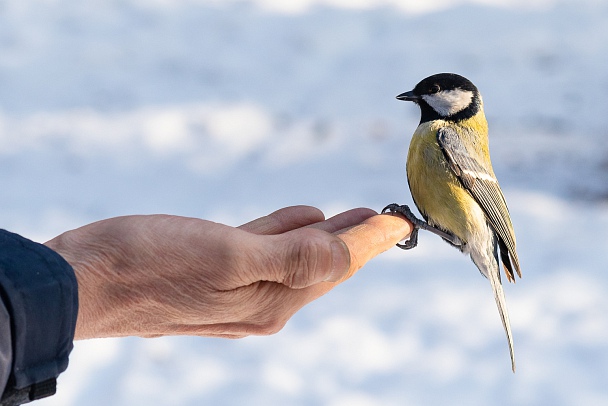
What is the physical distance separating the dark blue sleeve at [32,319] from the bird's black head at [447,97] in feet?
5.63

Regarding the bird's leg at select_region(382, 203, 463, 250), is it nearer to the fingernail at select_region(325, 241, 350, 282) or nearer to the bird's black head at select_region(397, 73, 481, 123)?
the bird's black head at select_region(397, 73, 481, 123)

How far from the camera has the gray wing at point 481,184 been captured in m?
2.99

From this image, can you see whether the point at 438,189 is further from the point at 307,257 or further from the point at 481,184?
the point at 307,257

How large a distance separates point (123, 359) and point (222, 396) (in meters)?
0.54

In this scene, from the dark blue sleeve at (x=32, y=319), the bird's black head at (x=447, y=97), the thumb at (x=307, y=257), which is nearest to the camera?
the dark blue sleeve at (x=32, y=319)

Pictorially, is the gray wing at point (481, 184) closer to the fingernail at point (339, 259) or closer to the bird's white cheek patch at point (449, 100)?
the bird's white cheek patch at point (449, 100)

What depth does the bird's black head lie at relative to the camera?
121 inches

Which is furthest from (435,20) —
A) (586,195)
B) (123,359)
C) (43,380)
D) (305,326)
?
(43,380)

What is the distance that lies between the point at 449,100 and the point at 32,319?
1894 millimetres

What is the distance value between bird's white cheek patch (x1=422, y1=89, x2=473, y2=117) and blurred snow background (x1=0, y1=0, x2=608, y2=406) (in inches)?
55.2

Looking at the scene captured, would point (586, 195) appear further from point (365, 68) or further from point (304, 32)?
point (304, 32)

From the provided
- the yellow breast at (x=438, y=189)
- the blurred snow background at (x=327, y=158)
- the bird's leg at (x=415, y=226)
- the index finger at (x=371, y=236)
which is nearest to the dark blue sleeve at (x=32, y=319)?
the index finger at (x=371, y=236)

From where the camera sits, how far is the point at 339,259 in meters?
2.19

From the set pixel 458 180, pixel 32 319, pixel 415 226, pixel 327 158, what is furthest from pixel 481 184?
pixel 327 158
